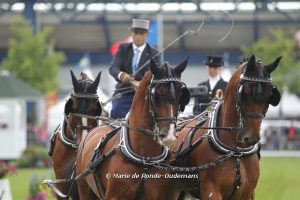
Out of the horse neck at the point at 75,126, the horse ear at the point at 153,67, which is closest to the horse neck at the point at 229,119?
the horse ear at the point at 153,67

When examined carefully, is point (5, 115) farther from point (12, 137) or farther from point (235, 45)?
point (235, 45)

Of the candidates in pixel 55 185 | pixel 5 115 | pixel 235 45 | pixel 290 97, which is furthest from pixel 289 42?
pixel 55 185

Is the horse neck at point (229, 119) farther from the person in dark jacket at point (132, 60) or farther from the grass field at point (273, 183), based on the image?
the grass field at point (273, 183)

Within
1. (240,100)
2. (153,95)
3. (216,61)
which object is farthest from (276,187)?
(153,95)

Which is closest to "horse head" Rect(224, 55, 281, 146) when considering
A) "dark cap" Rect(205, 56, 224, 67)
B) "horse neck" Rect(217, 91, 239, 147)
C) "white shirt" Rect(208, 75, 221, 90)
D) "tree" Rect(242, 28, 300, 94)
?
"horse neck" Rect(217, 91, 239, 147)

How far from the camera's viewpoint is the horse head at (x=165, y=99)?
8117 mm

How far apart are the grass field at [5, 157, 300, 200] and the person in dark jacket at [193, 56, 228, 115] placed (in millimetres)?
2120

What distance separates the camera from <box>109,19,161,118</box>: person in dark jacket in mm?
10602

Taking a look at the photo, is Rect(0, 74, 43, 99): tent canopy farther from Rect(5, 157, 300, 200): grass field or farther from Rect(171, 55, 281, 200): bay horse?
Rect(171, 55, 281, 200): bay horse

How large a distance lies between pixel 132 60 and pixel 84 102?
0.81 metres

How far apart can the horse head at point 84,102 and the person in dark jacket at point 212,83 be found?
1445mm

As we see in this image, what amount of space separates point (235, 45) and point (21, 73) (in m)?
18.8

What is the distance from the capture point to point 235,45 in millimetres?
58219

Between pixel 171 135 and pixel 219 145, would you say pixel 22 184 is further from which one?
pixel 171 135
